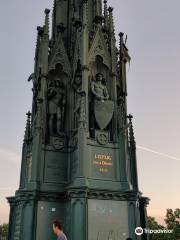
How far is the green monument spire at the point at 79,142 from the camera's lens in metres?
16.2

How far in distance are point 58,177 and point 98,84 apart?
571 centimetres

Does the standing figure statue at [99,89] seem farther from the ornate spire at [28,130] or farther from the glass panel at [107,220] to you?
the glass panel at [107,220]

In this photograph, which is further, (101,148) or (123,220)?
(101,148)

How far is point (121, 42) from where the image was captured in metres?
22.1

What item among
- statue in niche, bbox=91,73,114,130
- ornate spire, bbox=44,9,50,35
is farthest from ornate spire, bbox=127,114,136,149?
ornate spire, bbox=44,9,50,35

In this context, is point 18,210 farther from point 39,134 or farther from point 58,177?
point 39,134

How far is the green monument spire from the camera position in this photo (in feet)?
53.0

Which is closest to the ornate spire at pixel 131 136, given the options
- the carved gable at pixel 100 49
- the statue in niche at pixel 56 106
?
the carved gable at pixel 100 49

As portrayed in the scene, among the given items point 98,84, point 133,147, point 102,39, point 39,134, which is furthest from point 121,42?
point 39,134

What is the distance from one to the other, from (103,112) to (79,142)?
252 centimetres

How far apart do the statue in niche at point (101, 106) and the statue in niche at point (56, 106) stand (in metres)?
2.05

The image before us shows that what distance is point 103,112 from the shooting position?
18.6 m

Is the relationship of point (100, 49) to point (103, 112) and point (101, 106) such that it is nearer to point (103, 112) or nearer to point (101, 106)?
point (101, 106)

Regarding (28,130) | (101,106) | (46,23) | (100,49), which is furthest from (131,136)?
(46,23)
